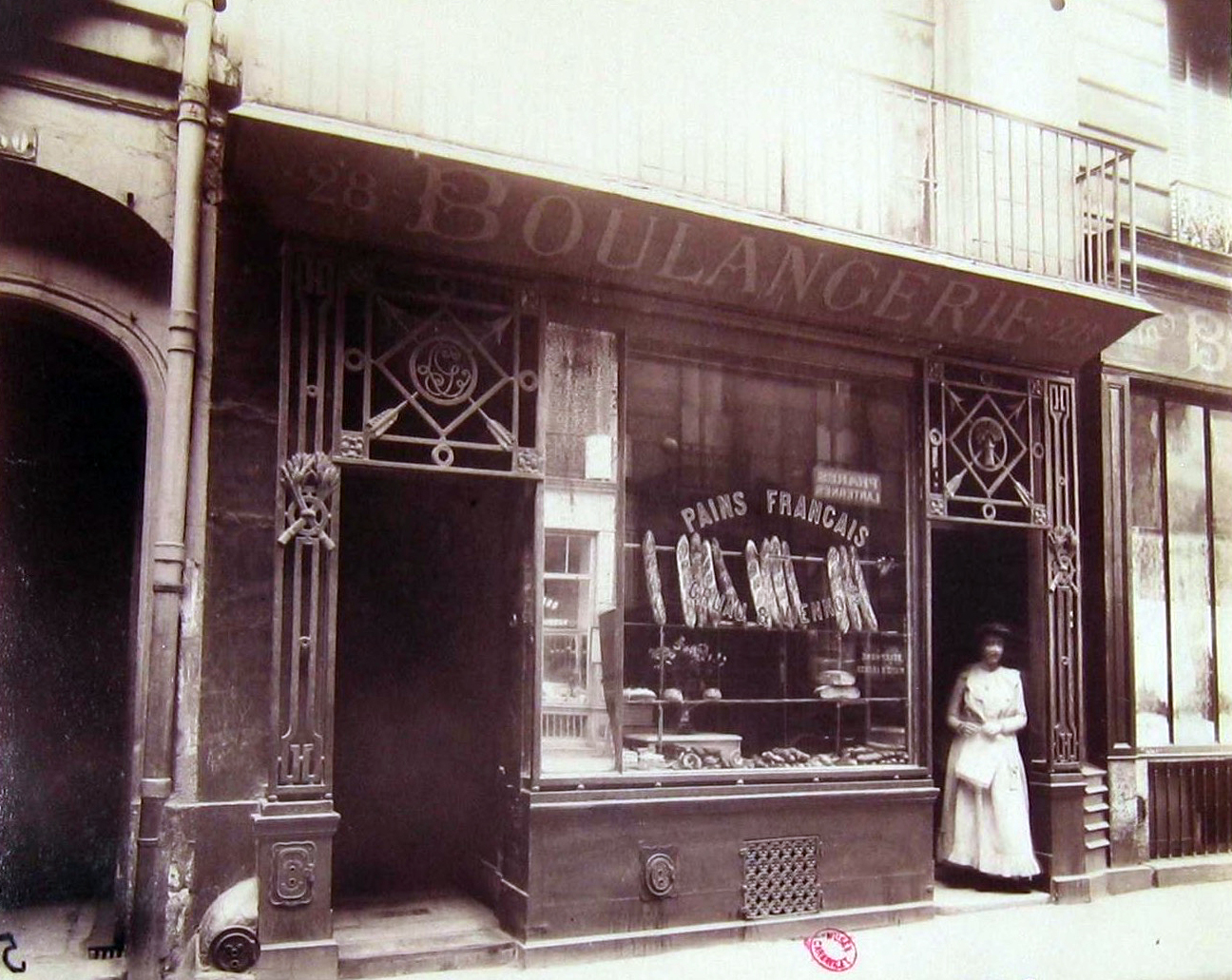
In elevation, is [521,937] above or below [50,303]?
below

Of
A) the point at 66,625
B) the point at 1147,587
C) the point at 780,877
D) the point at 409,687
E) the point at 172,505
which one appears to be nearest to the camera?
the point at 172,505

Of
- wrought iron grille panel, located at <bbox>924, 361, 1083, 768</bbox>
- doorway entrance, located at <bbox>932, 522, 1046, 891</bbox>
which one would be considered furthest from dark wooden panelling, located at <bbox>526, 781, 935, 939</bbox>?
wrought iron grille panel, located at <bbox>924, 361, 1083, 768</bbox>

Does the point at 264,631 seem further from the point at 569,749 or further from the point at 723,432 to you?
the point at 723,432

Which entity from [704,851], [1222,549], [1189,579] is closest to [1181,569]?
[1189,579]

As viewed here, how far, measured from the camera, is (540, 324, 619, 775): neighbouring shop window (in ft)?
22.5

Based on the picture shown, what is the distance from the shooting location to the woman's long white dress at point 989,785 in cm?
821

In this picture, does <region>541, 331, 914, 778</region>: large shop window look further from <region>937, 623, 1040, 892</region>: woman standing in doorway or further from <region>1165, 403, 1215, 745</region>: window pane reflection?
<region>1165, 403, 1215, 745</region>: window pane reflection

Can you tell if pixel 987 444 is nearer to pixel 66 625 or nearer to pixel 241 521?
pixel 241 521

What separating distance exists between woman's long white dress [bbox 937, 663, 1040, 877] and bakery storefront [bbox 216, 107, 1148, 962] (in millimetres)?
300

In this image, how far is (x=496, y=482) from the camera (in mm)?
7078

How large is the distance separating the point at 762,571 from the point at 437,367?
2806 mm

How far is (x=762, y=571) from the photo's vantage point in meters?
7.84

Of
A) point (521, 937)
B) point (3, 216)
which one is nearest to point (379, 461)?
point (3, 216)

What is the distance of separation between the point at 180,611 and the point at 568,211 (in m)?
3.22
